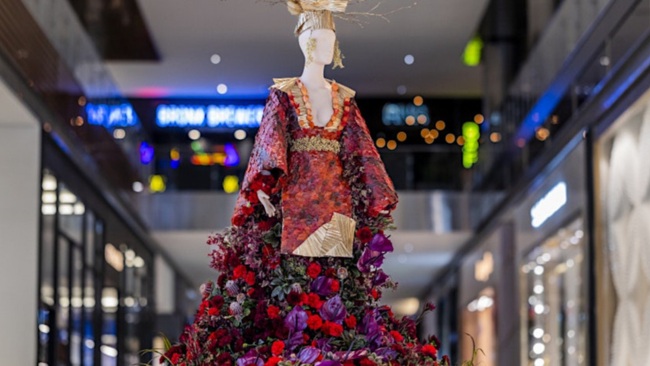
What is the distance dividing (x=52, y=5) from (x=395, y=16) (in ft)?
16.9

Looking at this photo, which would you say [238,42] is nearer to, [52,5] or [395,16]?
[395,16]

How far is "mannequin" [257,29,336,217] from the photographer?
203 inches

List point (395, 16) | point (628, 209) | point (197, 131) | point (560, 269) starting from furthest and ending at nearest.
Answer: point (197, 131) < point (395, 16) < point (560, 269) < point (628, 209)

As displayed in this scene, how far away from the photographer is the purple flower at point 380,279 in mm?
5020

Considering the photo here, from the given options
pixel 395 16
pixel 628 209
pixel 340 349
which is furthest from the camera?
pixel 395 16

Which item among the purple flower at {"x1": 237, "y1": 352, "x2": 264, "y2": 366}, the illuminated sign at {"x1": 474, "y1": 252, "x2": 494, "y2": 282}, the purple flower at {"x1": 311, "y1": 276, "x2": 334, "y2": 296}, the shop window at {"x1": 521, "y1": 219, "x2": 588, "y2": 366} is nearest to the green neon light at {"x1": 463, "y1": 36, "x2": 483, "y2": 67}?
the illuminated sign at {"x1": 474, "y1": 252, "x2": 494, "y2": 282}

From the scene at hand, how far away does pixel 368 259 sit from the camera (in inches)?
196

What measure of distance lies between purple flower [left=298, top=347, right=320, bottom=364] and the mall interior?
402cm

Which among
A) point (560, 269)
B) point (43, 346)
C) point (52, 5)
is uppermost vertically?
Result: point (52, 5)

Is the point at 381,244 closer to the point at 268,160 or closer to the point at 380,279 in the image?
the point at 380,279

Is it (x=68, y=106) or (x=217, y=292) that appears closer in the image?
Answer: (x=217, y=292)

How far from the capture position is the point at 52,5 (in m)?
12.1

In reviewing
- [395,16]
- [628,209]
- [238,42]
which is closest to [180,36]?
[238,42]

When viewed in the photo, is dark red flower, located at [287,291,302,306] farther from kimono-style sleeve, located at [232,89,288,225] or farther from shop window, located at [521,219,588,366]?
shop window, located at [521,219,588,366]
